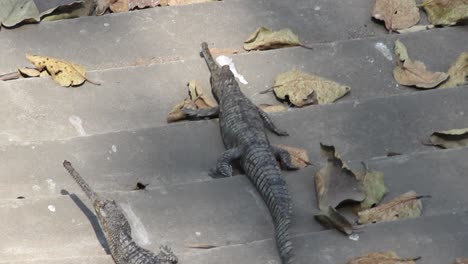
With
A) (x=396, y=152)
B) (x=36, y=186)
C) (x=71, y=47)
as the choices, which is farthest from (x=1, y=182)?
A: (x=396, y=152)

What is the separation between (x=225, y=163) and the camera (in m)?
4.59

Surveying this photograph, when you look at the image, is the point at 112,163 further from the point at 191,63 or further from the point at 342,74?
the point at 342,74

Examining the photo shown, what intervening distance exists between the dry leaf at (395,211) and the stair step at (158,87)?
83cm

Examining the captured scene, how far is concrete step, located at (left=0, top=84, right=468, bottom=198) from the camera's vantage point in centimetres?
432

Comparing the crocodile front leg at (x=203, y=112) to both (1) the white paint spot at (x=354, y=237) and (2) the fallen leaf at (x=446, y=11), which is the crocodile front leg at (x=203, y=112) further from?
(2) the fallen leaf at (x=446, y=11)

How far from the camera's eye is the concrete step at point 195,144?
4320mm

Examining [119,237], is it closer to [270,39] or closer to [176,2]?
[270,39]

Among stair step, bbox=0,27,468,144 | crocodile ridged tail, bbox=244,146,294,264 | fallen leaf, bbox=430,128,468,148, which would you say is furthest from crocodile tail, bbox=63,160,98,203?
fallen leaf, bbox=430,128,468,148

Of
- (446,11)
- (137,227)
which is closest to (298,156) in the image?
(137,227)

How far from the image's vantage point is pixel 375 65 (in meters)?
5.04

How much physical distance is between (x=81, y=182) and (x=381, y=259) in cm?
121

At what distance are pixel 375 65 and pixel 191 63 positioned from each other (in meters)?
0.92

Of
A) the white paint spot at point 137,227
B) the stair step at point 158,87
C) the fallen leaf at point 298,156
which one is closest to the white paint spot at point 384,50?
the stair step at point 158,87

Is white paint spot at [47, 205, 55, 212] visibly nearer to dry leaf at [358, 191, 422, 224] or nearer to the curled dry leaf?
the curled dry leaf
